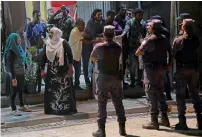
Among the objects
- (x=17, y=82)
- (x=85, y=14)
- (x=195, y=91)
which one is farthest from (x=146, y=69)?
(x=85, y=14)

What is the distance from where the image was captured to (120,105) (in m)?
5.90

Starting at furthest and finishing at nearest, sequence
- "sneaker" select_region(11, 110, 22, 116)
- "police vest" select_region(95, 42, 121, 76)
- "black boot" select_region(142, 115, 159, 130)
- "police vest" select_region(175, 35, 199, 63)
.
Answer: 1. "sneaker" select_region(11, 110, 22, 116)
2. "black boot" select_region(142, 115, 159, 130)
3. "police vest" select_region(175, 35, 199, 63)
4. "police vest" select_region(95, 42, 121, 76)

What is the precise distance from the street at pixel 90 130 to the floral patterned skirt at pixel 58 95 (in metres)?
0.45

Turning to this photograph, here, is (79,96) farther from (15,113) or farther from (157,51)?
(157,51)

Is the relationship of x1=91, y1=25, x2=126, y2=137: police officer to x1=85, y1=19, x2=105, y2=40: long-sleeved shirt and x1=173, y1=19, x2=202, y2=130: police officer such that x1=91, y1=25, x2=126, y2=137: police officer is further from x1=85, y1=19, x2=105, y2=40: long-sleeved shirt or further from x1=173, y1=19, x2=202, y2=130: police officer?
x1=85, y1=19, x2=105, y2=40: long-sleeved shirt

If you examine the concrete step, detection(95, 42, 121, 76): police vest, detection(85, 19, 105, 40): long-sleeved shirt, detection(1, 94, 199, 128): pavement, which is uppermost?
detection(85, 19, 105, 40): long-sleeved shirt

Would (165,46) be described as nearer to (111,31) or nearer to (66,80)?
(111,31)

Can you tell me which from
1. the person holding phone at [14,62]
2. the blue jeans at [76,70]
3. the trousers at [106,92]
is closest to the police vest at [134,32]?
the blue jeans at [76,70]

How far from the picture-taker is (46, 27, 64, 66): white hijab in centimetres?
747

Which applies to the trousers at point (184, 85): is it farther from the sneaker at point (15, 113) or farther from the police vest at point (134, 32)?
the sneaker at point (15, 113)

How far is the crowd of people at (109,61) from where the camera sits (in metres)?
5.86

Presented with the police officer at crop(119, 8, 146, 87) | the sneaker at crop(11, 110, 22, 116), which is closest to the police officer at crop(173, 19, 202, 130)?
the police officer at crop(119, 8, 146, 87)

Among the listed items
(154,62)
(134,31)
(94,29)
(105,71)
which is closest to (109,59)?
(105,71)

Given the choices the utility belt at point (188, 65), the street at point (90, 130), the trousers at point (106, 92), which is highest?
the utility belt at point (188, 65)
